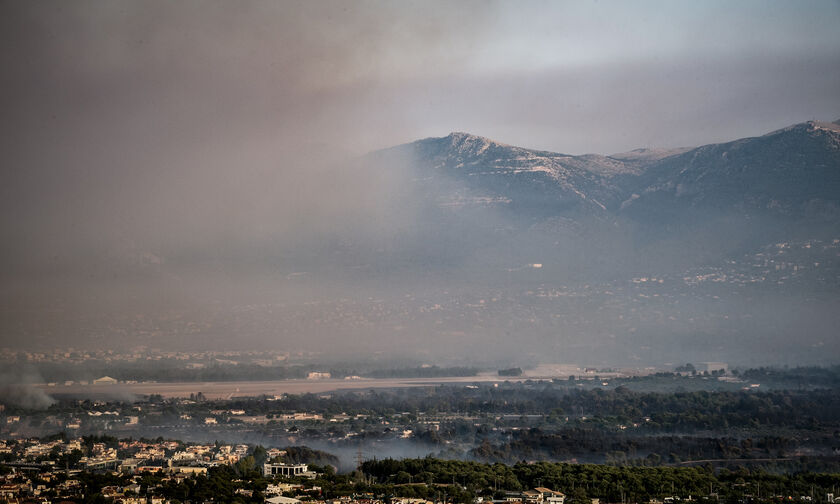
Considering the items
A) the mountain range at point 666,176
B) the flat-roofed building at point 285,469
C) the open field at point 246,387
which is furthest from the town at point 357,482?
the mountain range at point 666,176

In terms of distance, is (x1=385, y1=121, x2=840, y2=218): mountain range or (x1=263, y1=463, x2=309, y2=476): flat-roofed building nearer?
(x1=263, y1=463, x2=309, y2=476): flat-roofed building

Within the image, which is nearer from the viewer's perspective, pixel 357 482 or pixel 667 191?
pixel 357 482

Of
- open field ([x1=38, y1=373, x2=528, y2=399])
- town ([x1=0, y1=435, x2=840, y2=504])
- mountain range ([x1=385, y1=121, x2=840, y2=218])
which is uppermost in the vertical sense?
mountain range ([x1=385, y1=121, x2=840, y2=218])

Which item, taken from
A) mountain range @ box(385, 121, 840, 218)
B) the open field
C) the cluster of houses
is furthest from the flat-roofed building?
mountain range @ box(385, 121, 840, 218)

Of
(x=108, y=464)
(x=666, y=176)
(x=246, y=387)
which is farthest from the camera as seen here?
(x=666, y=176)

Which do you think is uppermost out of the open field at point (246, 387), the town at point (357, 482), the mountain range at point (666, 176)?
the mountain range at point (666, 176)

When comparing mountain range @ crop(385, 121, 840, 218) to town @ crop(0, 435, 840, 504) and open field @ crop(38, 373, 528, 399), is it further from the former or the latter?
town @ crop(0, 435, 840, 504)

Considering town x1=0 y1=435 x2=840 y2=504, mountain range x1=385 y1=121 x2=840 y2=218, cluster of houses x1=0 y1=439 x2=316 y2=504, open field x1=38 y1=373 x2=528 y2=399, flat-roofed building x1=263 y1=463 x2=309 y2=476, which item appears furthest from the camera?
mountain range x1=385 y1=121 x2=840 y2=218

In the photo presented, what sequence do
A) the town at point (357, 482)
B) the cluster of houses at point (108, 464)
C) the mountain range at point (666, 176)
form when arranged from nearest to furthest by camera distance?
the town at point (357, 482)
the cluster of houses at point (108, 464)
the mountain range at point (666, 176)

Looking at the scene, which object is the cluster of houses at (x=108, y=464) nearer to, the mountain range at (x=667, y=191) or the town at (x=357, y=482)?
the town at (x=357, y=482)

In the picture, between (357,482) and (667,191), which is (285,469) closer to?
(357,482)

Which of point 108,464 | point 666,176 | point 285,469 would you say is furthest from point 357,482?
point 666,176
